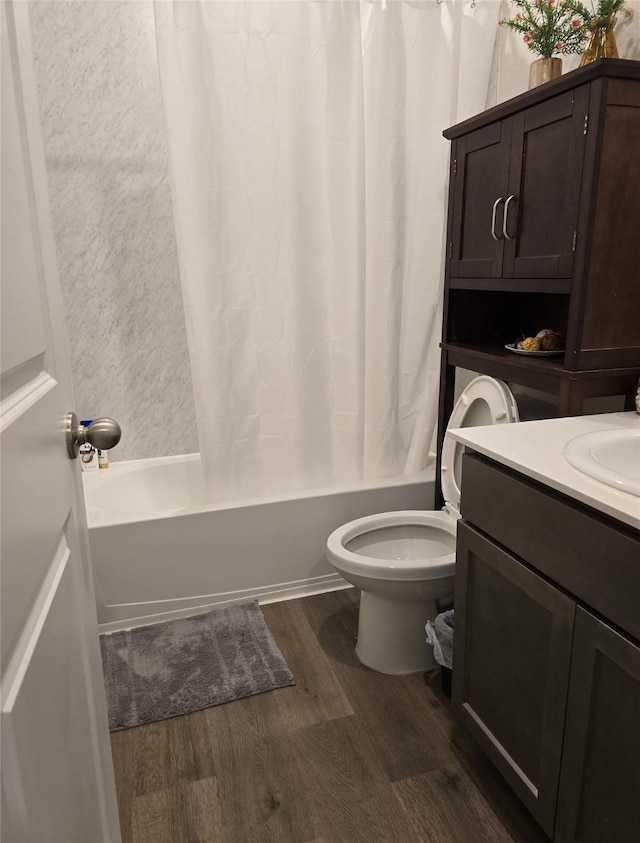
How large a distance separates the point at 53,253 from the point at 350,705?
4.79ft

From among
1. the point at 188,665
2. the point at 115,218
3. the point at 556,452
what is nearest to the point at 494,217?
the point at 556,452

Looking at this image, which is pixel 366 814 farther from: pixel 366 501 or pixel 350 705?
pixel 366 501

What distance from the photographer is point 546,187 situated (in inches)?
60.6

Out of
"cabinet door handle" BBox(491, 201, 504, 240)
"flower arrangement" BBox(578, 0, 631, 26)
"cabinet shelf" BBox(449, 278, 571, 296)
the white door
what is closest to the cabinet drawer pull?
"cabinet door handle" BBox(491, 201, 504, 240)

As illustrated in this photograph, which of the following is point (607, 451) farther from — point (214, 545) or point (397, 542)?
point (214, 545)

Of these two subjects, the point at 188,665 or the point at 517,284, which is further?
the point at 188,665

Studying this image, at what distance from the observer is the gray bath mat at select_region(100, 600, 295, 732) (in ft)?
5.76

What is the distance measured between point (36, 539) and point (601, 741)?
0.97 metres

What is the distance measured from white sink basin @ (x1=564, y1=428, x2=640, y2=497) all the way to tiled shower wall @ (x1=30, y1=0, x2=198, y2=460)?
1.84 m

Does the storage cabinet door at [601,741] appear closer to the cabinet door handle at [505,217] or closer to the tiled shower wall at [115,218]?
the cabinet door handle at [505,217]

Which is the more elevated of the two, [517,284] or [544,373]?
[517,284]

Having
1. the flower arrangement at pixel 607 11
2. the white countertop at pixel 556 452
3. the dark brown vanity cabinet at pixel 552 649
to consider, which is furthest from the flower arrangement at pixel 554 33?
the dark brown vanity cabinet at pixel 552 649

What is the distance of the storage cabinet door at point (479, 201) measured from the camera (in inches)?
67.2

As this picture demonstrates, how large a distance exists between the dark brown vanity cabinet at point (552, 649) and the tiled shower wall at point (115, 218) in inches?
65.2
